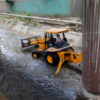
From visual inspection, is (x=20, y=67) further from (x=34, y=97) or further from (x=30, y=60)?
(x=34, y=97)

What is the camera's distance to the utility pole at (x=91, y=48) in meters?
3.70

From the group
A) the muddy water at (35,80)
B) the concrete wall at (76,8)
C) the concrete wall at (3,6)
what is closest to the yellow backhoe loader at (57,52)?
the muddy water at (35,80)

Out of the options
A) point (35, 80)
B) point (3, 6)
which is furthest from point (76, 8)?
point (3, 6)

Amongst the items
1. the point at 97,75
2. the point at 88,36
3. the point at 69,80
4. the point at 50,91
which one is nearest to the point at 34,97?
the point at 50,91

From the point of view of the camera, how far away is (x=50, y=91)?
18.6 feet

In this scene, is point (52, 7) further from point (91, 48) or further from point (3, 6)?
point (3, 6)

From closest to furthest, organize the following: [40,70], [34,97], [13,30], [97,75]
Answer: [97,75]
[34,97]
[40,70]
[13,30]

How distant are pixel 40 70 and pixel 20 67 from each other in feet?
4.09

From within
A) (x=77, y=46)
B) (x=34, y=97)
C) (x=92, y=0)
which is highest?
(x=92, y=0)

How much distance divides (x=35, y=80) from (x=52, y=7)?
9769mm

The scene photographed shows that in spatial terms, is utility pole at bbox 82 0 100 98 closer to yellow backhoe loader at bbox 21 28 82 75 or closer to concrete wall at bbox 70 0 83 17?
yellow backhoe loader at bbox 21 28 82 75

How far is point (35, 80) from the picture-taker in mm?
6496

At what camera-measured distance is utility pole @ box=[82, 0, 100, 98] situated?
12.1 ft

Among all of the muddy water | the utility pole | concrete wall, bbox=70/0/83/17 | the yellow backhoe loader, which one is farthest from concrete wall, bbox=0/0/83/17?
the utility pole
